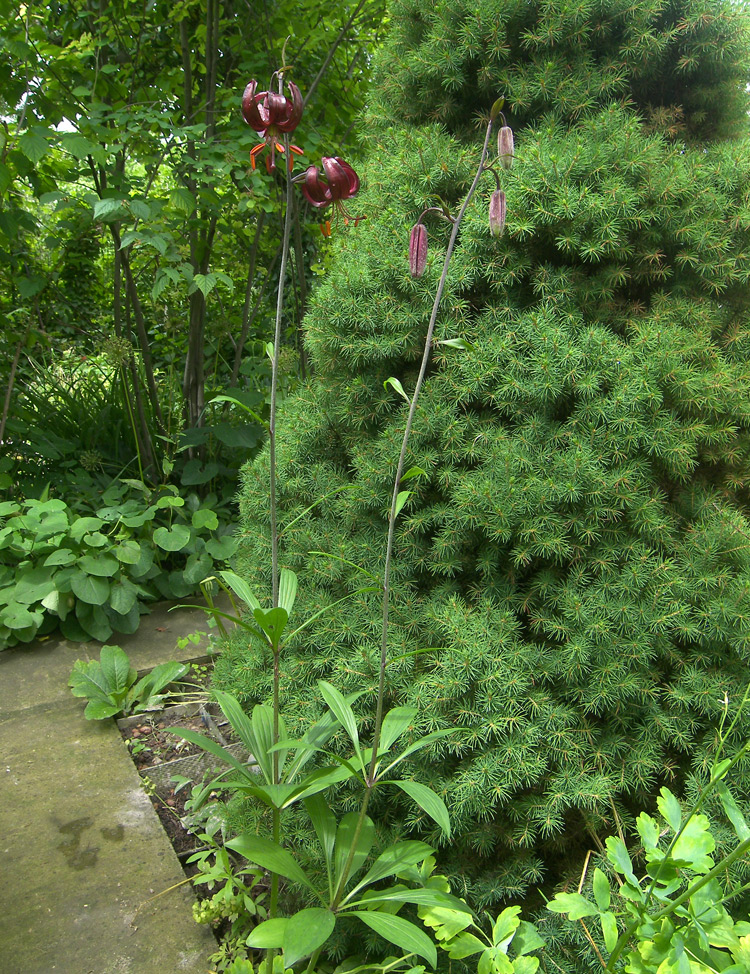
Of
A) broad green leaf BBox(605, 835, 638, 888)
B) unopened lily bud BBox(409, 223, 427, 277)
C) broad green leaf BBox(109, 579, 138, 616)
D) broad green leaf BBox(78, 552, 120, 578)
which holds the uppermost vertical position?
unopened lily bud BBox(409, 223, 427, 277)

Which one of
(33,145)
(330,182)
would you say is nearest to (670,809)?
(330,182)

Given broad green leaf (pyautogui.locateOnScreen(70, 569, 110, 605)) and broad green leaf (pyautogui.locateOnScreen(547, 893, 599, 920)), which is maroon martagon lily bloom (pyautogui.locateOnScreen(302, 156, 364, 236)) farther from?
broad green leaf (pyautogui.locateOnScreen(70, 569, 110, 605))

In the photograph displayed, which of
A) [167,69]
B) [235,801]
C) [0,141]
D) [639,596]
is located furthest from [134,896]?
[167,69]

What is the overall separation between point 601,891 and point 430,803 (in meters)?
0.32

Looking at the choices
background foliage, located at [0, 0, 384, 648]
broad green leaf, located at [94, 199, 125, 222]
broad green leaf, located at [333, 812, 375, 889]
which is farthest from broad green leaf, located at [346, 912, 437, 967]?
broad green leaf, located at [94, 199, 125, 222]

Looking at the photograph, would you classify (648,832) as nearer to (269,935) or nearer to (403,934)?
(403,934)

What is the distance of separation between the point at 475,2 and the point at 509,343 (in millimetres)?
929

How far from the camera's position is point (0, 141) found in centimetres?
308

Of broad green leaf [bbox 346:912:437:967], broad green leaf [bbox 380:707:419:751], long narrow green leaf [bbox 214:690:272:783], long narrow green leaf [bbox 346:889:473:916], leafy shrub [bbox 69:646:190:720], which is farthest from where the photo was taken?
leafy shrub [bbox 69:646:190:720]

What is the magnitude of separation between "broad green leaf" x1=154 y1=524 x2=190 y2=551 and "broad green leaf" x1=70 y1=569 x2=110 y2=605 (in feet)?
1.01

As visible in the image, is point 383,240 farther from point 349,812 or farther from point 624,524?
point 349,812

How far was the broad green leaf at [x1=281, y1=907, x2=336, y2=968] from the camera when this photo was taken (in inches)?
47.0

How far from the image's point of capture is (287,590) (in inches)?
64.8

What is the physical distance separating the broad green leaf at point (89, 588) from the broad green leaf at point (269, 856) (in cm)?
175
